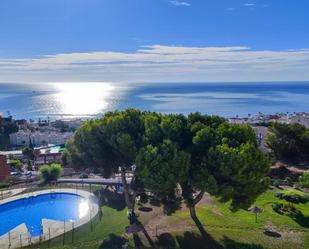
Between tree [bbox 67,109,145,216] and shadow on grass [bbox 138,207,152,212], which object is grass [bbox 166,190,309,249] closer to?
shadow on grass [bbox 138,207,152,212]

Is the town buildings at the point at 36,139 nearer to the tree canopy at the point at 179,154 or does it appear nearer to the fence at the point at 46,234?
the fence at the point at 46,234

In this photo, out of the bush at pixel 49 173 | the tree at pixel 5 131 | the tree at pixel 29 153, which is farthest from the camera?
the tree at pixel 5 131

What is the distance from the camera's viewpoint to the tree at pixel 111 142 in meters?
19.1

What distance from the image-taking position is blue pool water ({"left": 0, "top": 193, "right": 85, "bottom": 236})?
23.9 meters

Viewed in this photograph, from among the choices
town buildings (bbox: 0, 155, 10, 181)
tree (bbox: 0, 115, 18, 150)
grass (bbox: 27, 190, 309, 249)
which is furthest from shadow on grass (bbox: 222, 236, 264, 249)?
tree (bbox: 0, 115, 18, 150)

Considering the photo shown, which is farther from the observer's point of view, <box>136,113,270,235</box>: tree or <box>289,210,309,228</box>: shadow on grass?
<box>289,210,309,228</box>: shadow on grass

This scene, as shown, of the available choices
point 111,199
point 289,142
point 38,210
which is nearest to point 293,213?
point 111,199

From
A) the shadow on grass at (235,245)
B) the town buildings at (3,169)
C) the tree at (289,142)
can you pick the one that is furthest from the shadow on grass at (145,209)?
the tree at (289,142)

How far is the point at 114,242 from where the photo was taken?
60.5 ft

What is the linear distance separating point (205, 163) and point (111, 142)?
533cm

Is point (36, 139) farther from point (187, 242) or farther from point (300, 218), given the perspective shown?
point (300, 218)

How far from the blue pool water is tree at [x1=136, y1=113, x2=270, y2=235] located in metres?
9.58

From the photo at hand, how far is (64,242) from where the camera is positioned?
19172 millimetres

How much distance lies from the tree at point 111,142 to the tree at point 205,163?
4.72ft
